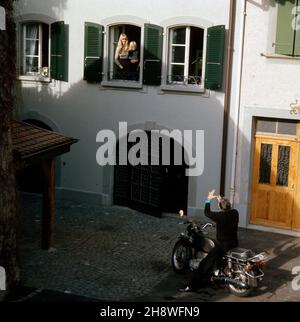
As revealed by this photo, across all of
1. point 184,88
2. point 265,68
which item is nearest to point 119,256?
point 184,88

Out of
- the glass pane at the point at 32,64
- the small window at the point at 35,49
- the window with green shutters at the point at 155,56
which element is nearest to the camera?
the window with green shutters at the point at 155,56

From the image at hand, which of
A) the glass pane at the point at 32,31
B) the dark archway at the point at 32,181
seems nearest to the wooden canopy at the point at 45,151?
the glass pane at the point at 32,31

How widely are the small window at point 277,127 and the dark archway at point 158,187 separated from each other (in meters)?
2.26

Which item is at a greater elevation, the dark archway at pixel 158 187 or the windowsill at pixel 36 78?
the windowsill at pixel 36 78

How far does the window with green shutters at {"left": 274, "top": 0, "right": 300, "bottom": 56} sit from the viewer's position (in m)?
14.5

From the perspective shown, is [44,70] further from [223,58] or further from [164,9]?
[223,58]

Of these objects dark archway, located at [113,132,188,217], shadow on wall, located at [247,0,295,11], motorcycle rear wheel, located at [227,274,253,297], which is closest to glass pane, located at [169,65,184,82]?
dark archway, located at [113,132,188,217]

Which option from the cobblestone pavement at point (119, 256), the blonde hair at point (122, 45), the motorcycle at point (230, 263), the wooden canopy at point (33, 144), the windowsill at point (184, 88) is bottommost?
the cobblestone pavement at point (119, 256)

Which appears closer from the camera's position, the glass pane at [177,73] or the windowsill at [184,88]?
the windowsill at [184,88]

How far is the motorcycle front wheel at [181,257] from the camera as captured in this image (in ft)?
39.5

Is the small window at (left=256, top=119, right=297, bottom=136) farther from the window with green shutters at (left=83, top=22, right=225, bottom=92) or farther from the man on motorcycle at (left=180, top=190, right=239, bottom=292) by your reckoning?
the man on motorcycle at (left=180, top=190, right=239, bottom=292)

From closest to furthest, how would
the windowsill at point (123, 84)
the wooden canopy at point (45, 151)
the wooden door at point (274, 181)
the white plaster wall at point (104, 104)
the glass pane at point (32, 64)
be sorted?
1. the wooden canopy at point (45, 151)
2. the wooden door at point (274, 181)
3. the white plaster wall at point (104, 104)
4. the windowsill at point (123, 84)
5. the glass pane at point (32, 64)

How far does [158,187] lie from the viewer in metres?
16.5

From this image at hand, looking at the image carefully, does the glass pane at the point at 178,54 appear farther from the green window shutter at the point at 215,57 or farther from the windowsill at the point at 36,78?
the windowsill at the point at 36,78
